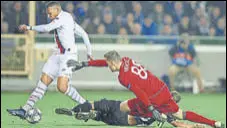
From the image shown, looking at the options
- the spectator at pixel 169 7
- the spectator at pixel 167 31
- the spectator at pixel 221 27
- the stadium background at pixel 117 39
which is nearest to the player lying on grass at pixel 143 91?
the stadium background at pixel 117 39

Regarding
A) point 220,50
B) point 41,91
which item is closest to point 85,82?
point 220,50

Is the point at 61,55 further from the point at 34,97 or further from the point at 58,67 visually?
the point at 34,97

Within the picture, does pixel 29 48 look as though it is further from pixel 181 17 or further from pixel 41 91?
pixel 41 91

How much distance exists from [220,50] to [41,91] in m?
9.10

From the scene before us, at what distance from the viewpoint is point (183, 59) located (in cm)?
2155

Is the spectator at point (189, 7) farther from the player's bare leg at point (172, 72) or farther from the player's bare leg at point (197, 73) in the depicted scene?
the player's bare leg at point (172, 72)

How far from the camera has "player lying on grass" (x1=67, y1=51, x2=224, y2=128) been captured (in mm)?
11906

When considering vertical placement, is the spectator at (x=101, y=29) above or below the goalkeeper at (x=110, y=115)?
above

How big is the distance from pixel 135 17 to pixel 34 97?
8487 millimetres

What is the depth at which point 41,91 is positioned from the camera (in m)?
14.1

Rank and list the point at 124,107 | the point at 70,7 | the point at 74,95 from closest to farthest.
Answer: the point at 124,107
the point at 74,95
the point at 70,7

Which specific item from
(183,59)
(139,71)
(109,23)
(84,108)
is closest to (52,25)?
(84,108)

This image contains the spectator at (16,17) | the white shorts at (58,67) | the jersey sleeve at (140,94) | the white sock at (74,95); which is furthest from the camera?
the spectator at (16,17)

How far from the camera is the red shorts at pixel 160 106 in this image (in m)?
12.2
